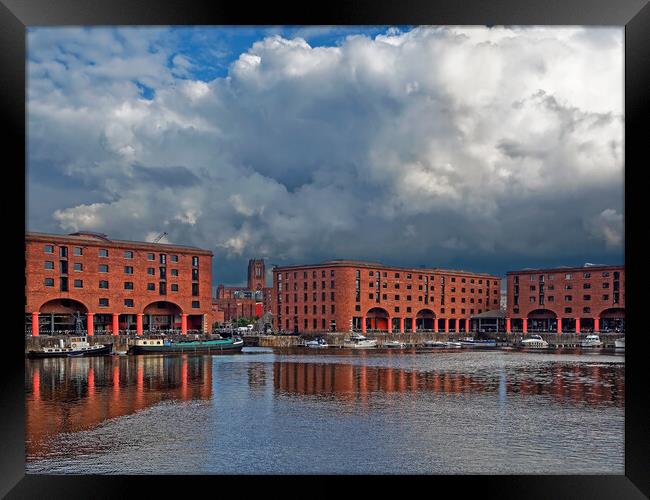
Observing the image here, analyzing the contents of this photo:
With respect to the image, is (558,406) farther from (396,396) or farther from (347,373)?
(347,373)

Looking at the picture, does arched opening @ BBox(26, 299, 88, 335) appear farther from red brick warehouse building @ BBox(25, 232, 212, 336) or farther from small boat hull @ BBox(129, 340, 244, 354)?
small boat hull @ BBox(129, 340, 244, 354)

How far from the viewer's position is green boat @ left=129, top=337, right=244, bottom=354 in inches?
1926

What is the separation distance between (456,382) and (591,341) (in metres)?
44.3

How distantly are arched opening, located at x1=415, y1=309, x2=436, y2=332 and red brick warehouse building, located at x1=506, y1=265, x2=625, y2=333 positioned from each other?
933 centimetres

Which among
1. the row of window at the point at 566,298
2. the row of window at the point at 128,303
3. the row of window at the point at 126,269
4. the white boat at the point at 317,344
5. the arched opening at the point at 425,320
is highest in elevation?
the row of window at the point at 126,269

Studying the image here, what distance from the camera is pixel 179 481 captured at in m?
6.15

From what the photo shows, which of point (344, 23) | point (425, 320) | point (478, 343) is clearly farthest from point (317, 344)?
point (344, 23)

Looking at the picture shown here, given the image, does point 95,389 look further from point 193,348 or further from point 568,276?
point 568,276

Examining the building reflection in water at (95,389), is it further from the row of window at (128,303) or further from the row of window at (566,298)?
the row of window at (566,298)

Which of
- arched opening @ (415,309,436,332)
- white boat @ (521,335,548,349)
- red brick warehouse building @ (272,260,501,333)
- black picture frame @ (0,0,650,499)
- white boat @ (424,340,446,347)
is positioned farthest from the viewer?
arched opening @ (415,309,436,332)

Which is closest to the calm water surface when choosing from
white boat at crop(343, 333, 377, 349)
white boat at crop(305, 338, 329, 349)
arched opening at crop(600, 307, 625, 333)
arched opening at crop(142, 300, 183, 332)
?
arched opening at crop(142, 300, 183, 332)

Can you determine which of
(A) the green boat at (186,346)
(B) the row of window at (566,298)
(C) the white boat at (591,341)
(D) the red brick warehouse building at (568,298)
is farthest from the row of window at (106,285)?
(C) the white boat at (591,341)

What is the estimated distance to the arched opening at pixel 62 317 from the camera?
1962 inches

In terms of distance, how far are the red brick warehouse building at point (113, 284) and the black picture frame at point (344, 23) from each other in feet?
149
